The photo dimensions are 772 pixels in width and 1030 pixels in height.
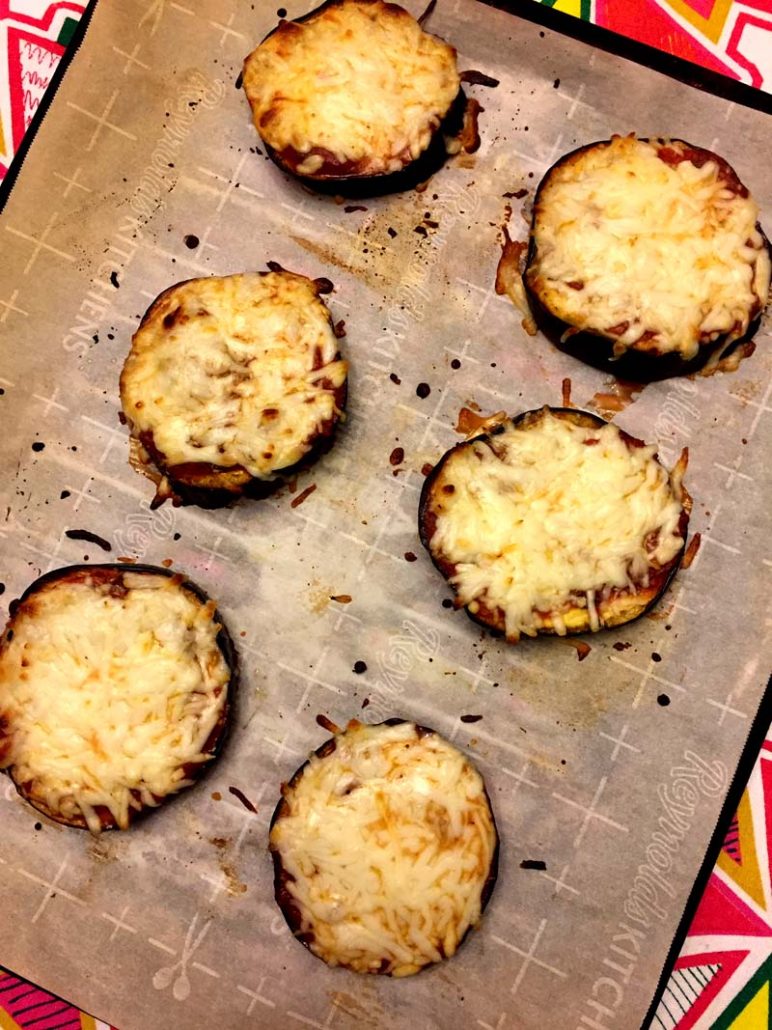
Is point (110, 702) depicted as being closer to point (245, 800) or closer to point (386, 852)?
point (245, 800)

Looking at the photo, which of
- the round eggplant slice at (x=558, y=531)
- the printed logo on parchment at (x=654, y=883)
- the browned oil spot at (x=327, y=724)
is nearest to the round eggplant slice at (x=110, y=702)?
the browned oil spot at (x=327, y=724)

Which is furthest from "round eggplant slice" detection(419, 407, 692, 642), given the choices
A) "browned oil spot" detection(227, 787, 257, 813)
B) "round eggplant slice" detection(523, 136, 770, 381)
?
"browned oil spot" detection(227, 787, 257, 813)

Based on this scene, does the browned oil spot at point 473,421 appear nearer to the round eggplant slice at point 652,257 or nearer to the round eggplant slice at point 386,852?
the round eggplant slice at point 652,257

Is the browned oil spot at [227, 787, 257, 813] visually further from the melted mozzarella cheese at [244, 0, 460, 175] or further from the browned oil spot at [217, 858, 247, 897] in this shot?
the melted mozzarella cheese at [244, 0, 460, 175]

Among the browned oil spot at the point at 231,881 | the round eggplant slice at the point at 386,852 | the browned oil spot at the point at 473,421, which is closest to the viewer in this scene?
the round eggplant slice at the point at 386,852

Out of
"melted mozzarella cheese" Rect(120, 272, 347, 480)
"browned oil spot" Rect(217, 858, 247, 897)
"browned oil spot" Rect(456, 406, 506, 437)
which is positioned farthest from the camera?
"browned oil spot" Rect(456, 406, 506, 437)

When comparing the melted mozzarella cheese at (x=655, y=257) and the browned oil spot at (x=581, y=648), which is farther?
the browned oil spot at (x=581, y=648)

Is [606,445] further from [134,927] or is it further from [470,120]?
[134,927]

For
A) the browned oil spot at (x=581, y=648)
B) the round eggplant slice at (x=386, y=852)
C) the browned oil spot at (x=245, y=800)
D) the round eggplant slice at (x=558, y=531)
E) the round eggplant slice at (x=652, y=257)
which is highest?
the round eggplant slice at (x=652, y=257)
